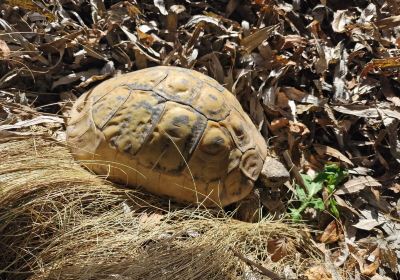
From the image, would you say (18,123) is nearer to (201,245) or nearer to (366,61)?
(201,245)

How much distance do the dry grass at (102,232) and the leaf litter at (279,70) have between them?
0.94 ft

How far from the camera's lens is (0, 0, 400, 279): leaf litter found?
10.7ft

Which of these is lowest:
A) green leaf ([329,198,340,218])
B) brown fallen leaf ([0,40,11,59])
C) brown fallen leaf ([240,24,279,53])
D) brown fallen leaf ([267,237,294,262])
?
brown fallen leaf ([267,237,294,262])

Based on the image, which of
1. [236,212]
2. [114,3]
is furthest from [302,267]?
[114,3]

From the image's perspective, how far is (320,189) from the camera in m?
3.23

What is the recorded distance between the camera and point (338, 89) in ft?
11.8

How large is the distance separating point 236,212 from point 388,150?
1312mm

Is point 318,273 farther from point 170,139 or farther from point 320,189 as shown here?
point 170,139

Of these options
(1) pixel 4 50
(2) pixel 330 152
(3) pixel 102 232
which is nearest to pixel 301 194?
(2) pixel 330 152

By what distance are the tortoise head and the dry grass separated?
0.95 ft

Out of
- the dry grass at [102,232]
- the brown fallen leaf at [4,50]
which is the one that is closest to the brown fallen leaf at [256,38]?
the dry grass at [102,232]

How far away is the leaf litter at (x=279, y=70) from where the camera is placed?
10.7 ft

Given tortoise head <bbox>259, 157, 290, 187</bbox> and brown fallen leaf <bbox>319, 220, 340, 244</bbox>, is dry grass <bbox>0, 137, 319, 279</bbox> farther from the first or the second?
tortoise head <bbox>259, 157, 290, 187</bbox>

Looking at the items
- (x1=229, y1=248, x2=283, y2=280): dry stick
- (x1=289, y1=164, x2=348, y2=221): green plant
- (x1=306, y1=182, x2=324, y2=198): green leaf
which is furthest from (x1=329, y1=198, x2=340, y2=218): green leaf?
(x1=229, y1=248, x2=283, y2=280): dry stick
